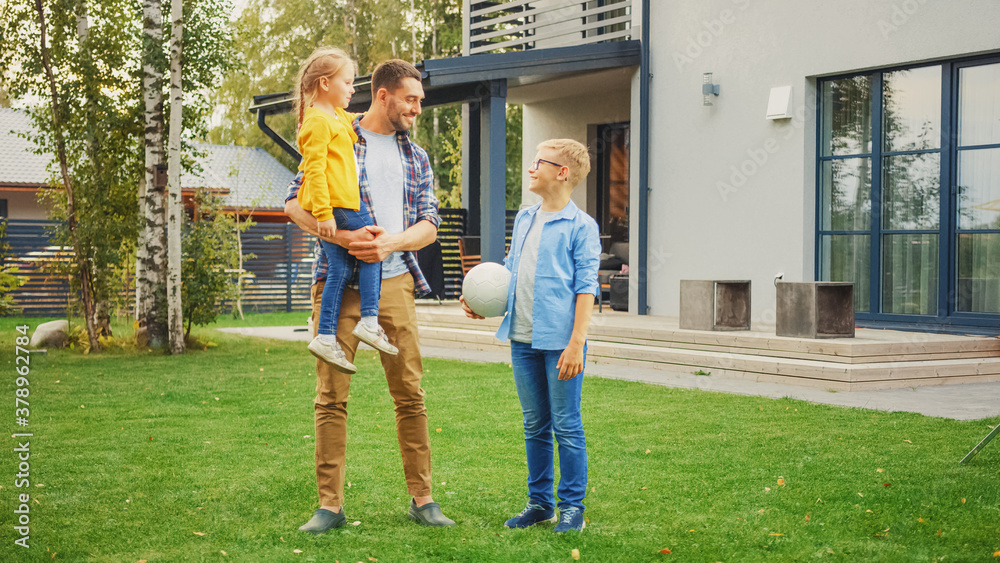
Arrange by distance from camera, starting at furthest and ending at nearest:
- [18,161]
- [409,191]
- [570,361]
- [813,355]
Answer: [18,161], [813,355], [409,191], [570,361]

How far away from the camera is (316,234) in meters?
3.62

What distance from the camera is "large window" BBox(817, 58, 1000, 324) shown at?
9.22m

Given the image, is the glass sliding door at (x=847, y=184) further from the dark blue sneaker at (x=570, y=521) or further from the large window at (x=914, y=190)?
the dark blue sneaker at (x=570, y=521)

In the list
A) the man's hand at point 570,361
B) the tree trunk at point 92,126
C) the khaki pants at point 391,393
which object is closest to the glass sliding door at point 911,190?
the man's hand at point 570,361

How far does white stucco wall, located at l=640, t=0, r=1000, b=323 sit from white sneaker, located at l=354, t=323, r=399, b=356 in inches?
306

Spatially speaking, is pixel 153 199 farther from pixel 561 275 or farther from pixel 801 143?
pixel 561 275

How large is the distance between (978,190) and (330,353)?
26.6ft

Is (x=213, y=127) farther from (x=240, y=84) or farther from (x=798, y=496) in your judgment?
(x=798, y=496)

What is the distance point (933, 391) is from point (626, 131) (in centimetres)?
758

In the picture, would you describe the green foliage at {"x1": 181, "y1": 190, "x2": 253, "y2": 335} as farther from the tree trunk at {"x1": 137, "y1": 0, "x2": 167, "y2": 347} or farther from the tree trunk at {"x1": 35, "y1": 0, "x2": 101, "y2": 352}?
the tree trunk at {"x1": 35, "y1": 0, "x2": 101, "y2": 352}

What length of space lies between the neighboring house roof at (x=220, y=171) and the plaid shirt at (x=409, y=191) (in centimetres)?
1582

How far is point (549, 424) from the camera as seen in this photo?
401cm

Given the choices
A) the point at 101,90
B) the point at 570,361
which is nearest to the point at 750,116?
the point at 570,361

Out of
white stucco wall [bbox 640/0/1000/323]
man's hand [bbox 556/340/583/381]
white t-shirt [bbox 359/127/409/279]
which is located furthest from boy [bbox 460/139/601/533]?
white stucco wall [bbox 640/0/1000/323]
